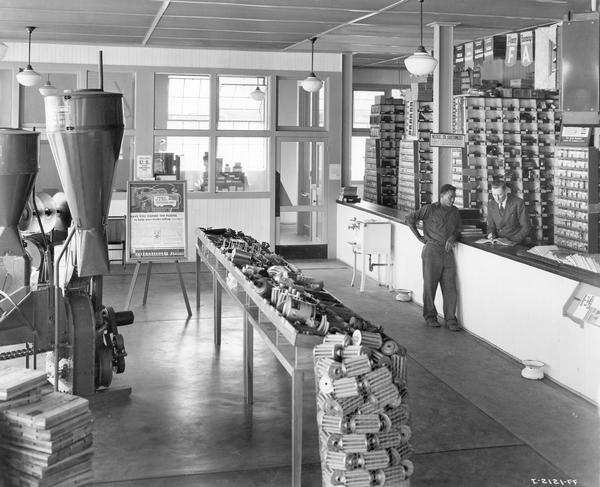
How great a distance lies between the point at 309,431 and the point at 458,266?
4.19 m

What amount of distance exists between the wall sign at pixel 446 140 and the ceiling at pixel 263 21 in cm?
149

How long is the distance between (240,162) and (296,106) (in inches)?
74.4

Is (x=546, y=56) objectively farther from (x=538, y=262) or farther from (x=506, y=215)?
(x=538, y=262)

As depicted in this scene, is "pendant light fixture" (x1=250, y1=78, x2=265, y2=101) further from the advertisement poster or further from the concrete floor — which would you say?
the concrete floor

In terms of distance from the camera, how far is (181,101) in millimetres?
15617

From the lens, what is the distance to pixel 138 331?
10062 millimetres

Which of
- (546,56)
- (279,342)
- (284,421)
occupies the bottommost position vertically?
(284,421)

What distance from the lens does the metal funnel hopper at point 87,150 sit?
258 inches

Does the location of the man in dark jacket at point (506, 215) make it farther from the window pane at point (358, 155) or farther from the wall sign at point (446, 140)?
the window pane at point (358, 155)

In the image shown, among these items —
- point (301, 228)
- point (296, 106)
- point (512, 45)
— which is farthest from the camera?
point (296, 106)

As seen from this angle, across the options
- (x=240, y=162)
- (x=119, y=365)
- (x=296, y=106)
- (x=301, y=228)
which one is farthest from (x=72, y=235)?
(x=296, y=106)

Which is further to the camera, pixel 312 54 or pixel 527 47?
pixel 312 54

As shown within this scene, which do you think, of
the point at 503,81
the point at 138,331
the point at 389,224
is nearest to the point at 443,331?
the point at 389,224

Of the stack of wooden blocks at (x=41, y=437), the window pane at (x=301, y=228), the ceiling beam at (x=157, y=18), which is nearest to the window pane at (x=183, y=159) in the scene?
the window pane at (x=301, y=228)
